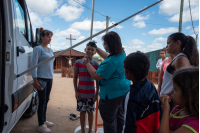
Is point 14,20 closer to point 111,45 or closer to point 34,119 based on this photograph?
point 111,45

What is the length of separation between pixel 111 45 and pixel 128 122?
982 millimetres

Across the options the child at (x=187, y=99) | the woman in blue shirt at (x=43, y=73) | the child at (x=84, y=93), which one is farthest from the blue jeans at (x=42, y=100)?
the child at (x=187, y=99)

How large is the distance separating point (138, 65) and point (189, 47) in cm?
100

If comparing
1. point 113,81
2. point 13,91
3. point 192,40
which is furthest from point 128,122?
point 192,40

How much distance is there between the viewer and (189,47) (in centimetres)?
166

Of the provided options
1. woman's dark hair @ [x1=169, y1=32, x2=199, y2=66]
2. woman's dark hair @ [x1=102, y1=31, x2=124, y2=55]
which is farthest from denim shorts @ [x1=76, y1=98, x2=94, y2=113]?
woman's dark hair @ [x1=169, y1=32, x2=199, y2=66]

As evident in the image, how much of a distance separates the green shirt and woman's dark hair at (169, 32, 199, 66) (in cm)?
76

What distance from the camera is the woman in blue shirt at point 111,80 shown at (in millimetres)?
1578

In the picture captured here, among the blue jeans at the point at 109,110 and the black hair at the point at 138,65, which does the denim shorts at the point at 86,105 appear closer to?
the blue jeans at the point at 109,110

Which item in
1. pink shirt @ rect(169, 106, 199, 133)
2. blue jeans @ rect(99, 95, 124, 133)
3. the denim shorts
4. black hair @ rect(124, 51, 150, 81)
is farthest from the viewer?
the denim shorts

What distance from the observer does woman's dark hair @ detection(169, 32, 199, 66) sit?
5.42 feet

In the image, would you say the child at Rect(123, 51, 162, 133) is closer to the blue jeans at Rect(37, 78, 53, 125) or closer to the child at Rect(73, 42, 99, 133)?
the child at Rect(73, 42, 99, 133)

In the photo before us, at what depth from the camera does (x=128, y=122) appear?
3.20 feet

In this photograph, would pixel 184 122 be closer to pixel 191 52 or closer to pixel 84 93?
pixel 191 52
